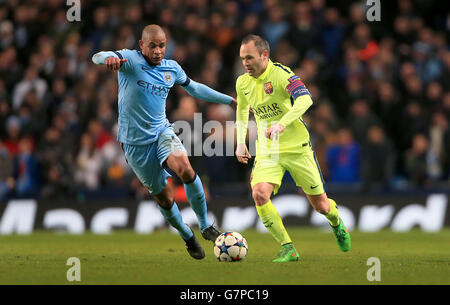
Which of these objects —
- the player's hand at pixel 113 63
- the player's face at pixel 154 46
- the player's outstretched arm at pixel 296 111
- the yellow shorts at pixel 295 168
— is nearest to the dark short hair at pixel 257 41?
the player's outstretched arm at pixel 296 111

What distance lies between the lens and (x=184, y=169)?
8.50 metres

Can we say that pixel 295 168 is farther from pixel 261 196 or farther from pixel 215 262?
pixel 215 262

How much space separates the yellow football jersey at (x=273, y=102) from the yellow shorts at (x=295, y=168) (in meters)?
0.07

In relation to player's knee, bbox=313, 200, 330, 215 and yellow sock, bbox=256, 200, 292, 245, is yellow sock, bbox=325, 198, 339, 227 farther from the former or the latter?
yellow sock, bbox=256, 200, 292, 245

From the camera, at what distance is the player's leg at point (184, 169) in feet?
27.9

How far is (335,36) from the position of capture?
16328mm

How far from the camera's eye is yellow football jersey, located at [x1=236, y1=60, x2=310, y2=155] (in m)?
8.72

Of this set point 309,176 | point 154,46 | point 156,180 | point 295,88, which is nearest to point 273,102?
point 295,88

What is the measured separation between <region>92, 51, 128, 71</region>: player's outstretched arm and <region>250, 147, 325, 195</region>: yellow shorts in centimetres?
191

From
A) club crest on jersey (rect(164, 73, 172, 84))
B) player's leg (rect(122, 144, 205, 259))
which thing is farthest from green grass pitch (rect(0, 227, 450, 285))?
club crest on jersey (rect(164, 73, 172, 84))

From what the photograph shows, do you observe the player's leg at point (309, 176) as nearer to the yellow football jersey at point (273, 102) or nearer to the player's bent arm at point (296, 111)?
the yellow football jersey at point (273, 102)

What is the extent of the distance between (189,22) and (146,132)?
7.88 meters

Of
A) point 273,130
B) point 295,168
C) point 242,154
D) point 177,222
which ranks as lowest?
point 177,222

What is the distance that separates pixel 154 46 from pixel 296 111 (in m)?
1.70
